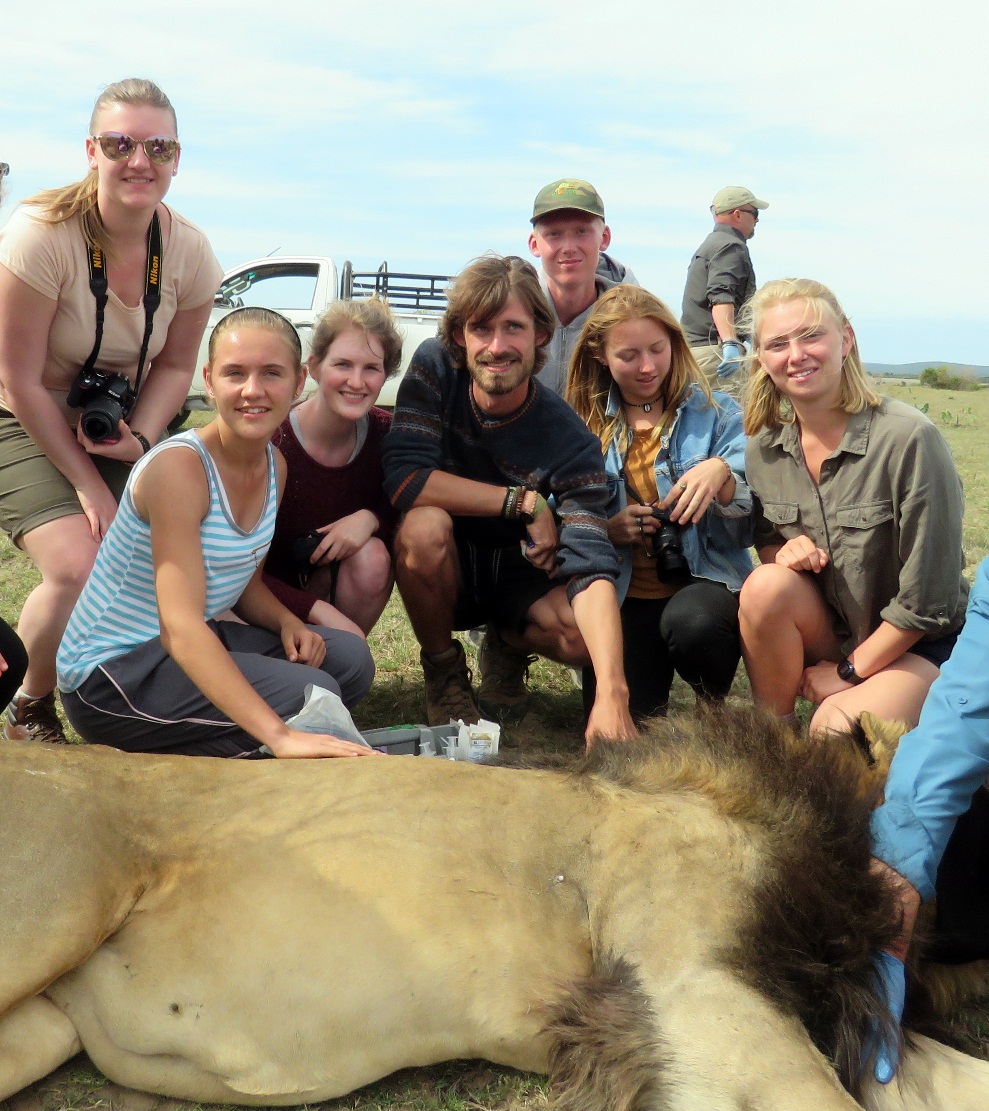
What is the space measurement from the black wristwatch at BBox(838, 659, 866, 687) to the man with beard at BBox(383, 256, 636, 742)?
2.66 ft

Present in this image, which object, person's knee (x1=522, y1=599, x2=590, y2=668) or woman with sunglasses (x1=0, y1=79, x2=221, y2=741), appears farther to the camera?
person's knee (x1=522, y1=599, x2=590, y2=668)

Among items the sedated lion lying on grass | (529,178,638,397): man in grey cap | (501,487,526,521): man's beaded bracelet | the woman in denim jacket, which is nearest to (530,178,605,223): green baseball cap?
(529,178,638,397): man in grey cap

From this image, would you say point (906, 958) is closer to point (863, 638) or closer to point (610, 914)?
point (610, 914)

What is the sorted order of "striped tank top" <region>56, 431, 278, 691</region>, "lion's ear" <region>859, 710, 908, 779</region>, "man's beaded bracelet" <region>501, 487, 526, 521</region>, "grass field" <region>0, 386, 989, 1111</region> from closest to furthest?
1. "grass field" <region>0, 386, 989, 1111</region>
2. "lion's ear" <region>859, 710, 908, 779</region>
3. "striped tank top" <region>56, 431, 278, 691</region>
4. "man's beaded bracelet" <region>501, 487, 526, 521</region>

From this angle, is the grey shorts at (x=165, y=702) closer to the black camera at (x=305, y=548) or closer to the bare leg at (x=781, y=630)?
the black camera at (x=305, y=548)

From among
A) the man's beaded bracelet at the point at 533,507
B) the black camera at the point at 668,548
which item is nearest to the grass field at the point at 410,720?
the black camera at the point at 668,548

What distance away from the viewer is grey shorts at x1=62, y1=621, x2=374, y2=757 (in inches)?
132

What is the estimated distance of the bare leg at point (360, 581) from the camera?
4.32m

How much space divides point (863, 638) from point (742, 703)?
3.40 ft

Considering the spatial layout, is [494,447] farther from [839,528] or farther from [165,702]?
[165,702]

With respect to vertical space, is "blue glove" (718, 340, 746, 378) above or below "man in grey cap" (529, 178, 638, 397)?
below

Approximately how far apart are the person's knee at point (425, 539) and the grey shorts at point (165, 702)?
0.79 metres

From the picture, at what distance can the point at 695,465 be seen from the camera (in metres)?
4.28

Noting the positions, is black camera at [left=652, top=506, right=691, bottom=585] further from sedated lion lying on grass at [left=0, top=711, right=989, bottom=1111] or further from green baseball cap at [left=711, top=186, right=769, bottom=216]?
green baseball cap at [left=711, top=186, right=769, bottom=216]
